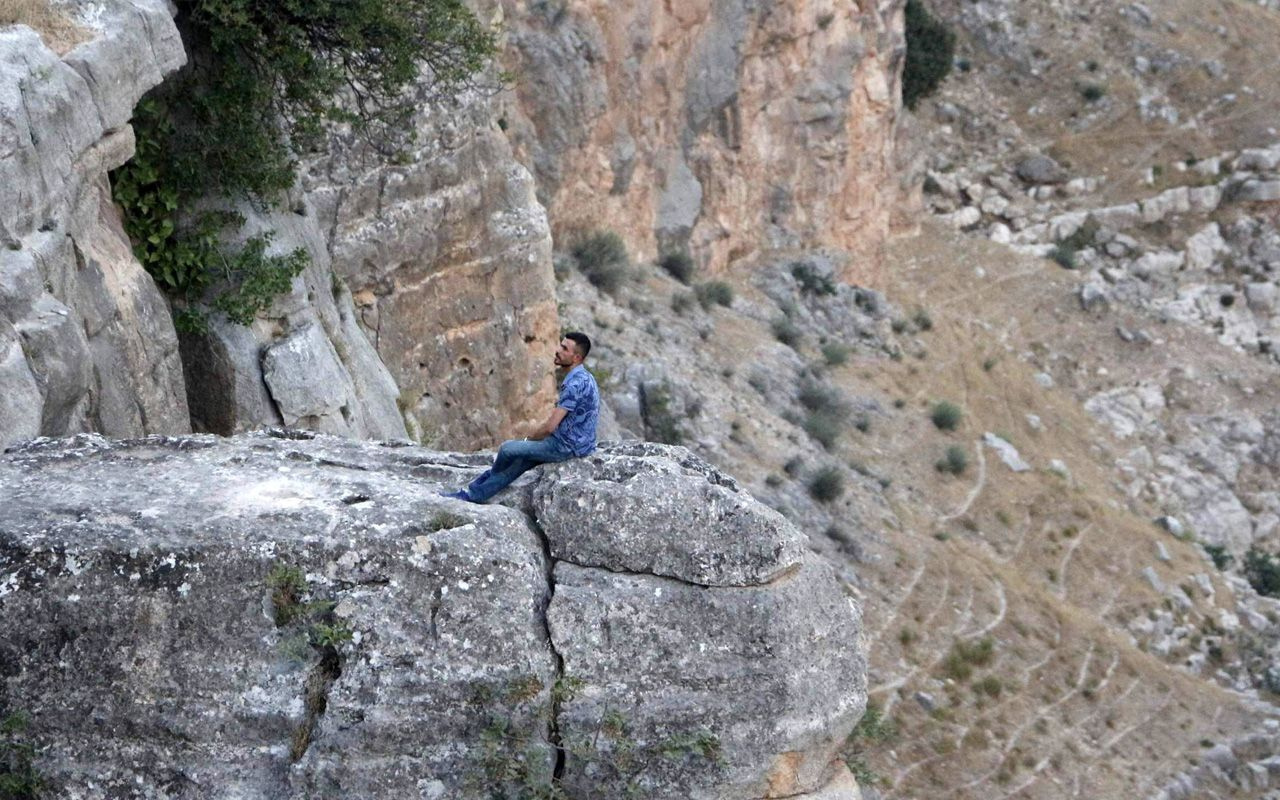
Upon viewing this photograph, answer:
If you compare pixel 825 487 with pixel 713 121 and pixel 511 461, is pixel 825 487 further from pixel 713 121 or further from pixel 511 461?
pixel 511 461

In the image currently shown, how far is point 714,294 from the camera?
29422 mm

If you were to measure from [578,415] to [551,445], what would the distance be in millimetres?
225

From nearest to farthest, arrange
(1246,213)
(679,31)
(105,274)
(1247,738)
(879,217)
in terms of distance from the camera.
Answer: (105,274)
(1247,738)
(679,31)
(879,217)
(1246,213)

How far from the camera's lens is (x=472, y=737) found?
733cm

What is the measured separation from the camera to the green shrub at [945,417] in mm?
29312

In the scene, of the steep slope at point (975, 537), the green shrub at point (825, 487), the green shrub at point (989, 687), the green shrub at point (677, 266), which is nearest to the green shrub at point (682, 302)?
the steep slope at point (975, 537)

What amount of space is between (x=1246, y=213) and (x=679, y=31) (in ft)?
60.1

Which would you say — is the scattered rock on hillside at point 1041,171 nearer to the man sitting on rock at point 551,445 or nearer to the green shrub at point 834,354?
the green shrub at point 834,354

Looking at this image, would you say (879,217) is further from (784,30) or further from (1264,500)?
(1264,500)

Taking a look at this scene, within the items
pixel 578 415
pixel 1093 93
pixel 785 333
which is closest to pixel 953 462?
pixel 785 333

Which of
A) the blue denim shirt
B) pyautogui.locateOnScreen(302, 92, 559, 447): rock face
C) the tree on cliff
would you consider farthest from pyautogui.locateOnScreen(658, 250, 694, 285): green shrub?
the blue denim shirt

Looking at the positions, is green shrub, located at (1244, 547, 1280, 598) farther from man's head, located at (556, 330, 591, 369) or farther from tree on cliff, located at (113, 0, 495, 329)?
man's head, located at (556, 330, 591, 369)

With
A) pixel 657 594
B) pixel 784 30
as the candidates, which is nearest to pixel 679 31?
pixel 784 30

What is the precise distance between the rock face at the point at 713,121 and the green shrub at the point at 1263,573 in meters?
11.0
